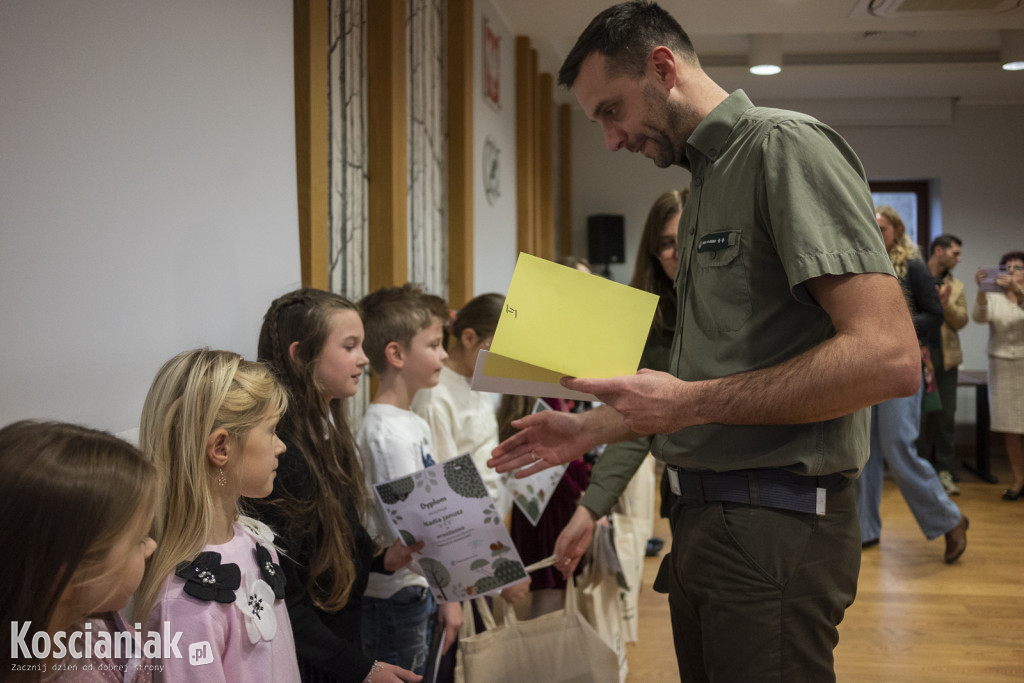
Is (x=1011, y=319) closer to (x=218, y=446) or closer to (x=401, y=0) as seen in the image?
(x=401, y=0)

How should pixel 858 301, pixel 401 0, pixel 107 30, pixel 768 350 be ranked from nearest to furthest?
pixel 858 301
pixel 768 350
pixel 107 30
pixel 401 0

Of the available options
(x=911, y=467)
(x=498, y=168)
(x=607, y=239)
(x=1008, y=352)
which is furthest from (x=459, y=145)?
(x=1008, y=352)

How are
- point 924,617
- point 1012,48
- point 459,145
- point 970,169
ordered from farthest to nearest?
point 970,169 → point 1012,48 → point 459,145 → point 924,617

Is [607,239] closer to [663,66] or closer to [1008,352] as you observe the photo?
[1008,352]

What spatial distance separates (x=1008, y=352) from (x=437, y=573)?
563cm

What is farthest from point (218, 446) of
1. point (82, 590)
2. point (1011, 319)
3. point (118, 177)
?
point (1011, 319)

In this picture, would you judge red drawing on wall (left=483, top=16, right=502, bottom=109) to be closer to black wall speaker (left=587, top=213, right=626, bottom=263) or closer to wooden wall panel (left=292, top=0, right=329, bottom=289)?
wooden wall panel (left=292, top=0, right=329, bottom=289)

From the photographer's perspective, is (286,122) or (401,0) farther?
(401,0)

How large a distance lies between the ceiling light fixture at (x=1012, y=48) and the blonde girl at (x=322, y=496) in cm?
597

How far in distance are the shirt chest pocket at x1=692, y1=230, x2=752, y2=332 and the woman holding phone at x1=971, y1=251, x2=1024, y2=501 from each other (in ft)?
17.9

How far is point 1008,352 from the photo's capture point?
610cm

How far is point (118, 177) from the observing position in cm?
162

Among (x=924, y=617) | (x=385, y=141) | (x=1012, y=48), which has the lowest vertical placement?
(x=924, y=617)

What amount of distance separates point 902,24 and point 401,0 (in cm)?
395
